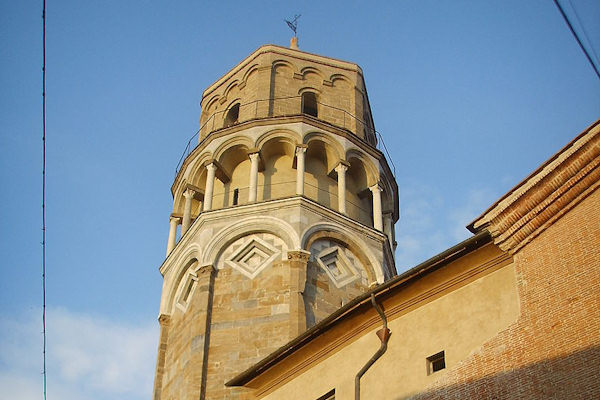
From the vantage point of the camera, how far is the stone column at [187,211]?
1230 inches

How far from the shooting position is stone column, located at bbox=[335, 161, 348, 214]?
1191 inches

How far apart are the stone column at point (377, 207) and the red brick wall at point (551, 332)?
14844 millimetres

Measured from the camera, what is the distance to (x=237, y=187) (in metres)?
31.5

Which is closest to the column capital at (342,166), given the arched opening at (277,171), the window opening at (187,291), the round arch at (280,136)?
the arched opening at (277,171)

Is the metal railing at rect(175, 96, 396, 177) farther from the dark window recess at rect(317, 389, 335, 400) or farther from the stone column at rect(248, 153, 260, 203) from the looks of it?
the dark window recess at rect(317, 389, 335, 400)

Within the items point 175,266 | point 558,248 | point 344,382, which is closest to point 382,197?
point 175,266

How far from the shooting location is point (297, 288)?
1056 inches

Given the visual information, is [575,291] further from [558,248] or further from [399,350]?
[399,350]

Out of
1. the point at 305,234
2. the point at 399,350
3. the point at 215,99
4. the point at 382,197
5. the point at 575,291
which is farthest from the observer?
the point at 215,99

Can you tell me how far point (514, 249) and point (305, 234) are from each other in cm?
1295

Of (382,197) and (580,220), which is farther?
(382,197)

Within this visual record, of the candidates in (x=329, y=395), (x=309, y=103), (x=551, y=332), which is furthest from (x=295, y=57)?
(x=551, y=332)

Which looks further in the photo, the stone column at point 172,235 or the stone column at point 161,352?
the stone column at point 172,235

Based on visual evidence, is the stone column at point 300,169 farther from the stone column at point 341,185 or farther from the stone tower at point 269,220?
the stone column at point 341,185
